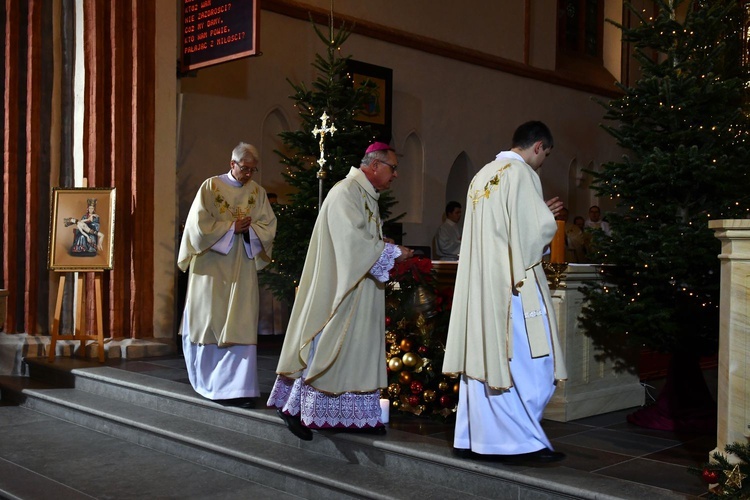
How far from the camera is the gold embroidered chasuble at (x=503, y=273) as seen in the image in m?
4.30

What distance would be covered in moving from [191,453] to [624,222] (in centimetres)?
320

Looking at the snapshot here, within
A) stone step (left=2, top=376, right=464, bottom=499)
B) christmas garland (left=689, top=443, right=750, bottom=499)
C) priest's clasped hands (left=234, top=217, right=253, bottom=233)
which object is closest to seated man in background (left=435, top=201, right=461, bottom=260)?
stone step (left=2, top=376, right=464, bottom=499)

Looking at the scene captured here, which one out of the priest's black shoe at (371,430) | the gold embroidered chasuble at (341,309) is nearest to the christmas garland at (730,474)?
the priest's black shoe at (371,430)

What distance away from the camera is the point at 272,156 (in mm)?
11672

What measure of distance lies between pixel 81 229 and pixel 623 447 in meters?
5.64

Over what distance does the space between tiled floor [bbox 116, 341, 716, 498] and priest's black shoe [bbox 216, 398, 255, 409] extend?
0.24 m

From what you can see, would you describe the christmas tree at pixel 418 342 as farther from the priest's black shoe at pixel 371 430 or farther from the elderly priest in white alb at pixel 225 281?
the elderly priest in white alb at pixel 225 281

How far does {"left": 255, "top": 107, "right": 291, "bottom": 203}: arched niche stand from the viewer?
11.5 meters

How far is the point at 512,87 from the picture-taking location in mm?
15469

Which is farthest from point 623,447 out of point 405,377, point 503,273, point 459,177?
point 459,177

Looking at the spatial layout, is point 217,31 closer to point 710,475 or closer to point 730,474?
point 710,475

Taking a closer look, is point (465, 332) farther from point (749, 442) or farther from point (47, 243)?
point (47, 243)

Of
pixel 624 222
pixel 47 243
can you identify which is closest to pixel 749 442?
pixel 624 222

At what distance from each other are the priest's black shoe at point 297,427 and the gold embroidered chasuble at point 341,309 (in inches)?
10.2
